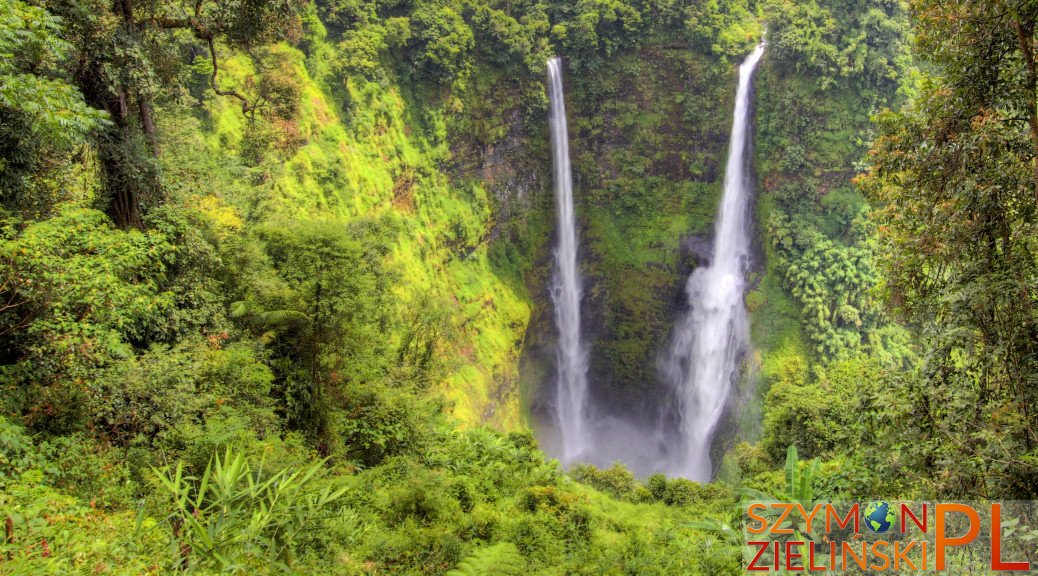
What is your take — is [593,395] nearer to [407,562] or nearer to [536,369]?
[536,369]

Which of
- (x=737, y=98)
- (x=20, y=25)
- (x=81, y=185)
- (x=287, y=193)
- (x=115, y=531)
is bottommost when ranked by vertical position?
(x=115, y=531)

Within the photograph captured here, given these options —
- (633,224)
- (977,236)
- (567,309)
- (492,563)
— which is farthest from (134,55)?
(633,224)

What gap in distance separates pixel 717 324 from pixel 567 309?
7.70 meters

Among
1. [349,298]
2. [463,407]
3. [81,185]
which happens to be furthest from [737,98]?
[81,185]

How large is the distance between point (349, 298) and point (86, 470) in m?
4.07

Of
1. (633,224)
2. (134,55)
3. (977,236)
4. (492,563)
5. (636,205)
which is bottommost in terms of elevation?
(492,563)

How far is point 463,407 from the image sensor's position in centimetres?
2184

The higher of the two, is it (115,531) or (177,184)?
(177,184)

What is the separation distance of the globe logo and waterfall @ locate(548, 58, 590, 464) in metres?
24.5

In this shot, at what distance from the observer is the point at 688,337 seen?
2825 centimetres

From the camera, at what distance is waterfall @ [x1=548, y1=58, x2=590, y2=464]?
29.2 m

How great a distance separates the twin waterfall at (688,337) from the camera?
86.5ft

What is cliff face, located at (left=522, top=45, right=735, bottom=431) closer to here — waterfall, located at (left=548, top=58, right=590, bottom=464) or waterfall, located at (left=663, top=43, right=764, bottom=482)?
waterfall, located at (left=548, top=58, right=590, bottom=464)

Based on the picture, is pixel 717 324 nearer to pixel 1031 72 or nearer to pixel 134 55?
pixel 1031 72
